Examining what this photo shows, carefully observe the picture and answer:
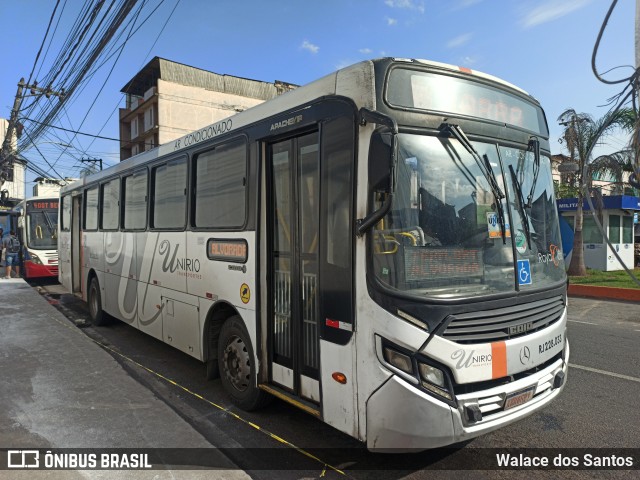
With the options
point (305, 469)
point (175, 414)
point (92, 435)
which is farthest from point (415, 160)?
point (92, 435)

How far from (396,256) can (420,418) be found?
3.44 feet

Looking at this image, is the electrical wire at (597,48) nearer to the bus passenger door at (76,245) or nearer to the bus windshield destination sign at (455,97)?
the bus windshield destination sign at (455,97)

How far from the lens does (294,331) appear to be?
3.95 m

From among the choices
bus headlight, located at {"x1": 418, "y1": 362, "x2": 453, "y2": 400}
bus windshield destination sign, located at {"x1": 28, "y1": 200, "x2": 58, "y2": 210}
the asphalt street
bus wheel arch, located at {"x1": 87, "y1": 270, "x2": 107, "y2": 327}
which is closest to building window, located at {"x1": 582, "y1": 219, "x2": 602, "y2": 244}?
the asphalt street

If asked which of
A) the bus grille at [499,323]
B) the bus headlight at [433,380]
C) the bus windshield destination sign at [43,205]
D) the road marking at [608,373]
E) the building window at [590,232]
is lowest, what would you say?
the road marking at [608,373]

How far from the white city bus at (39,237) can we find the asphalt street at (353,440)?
11.3 metres

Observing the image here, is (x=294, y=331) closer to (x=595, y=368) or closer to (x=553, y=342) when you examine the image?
(x=553, y=342)

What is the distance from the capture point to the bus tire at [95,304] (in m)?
9.05

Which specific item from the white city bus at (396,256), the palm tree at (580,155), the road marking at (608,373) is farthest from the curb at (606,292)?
the white city bus at (396,256)

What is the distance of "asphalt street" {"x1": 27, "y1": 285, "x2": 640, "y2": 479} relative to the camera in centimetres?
358

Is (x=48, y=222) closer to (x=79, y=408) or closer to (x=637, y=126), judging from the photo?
(x=79, y=408)

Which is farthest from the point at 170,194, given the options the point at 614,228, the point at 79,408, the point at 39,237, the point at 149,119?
the point at 149,119

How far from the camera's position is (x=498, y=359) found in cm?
316

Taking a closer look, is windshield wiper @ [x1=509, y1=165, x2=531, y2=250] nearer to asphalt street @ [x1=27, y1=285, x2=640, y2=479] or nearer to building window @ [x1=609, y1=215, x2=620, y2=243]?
asphalt street @ [x1=27, y1=285, x2=640, y2=479]
